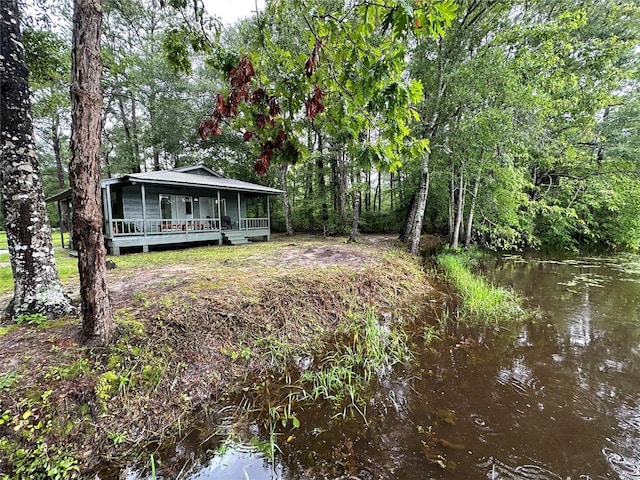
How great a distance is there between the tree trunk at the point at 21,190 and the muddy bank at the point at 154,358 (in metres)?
0.45

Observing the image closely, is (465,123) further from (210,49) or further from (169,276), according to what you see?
(169,276)

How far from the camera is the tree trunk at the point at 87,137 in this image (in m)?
2.47

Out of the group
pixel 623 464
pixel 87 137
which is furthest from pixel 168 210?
pixel 623 464

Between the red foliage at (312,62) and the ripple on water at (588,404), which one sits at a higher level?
the red foliage at (312,62)

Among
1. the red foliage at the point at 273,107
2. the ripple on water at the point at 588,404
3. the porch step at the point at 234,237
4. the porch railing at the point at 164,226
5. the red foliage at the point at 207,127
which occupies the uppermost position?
the red foliage at the point at 273,107

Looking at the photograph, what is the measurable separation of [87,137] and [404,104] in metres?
2.85

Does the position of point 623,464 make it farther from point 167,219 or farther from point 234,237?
point 234,237

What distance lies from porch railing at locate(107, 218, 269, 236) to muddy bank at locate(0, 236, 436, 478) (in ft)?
15.4

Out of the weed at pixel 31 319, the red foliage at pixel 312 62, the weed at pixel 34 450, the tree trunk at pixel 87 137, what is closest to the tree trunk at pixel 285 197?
the weed at pixel 31 319

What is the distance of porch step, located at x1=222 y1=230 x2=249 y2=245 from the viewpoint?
518 inches

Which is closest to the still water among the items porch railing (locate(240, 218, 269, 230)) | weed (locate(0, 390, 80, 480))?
weed (locate(0, 390, 80, 480))

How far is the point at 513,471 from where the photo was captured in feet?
7.23

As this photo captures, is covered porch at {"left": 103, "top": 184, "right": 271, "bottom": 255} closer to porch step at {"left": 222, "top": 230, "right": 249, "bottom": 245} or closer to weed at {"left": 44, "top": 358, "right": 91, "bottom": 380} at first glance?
porch step at {"left": 222, "top": 230, "right": 249, "bottom": 245}

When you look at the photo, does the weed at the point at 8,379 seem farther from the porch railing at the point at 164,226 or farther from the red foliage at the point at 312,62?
the porch railing at the point at 164,226
